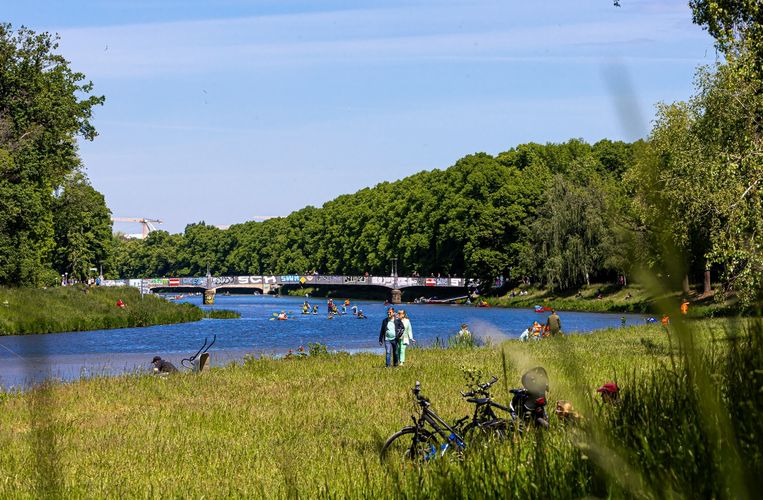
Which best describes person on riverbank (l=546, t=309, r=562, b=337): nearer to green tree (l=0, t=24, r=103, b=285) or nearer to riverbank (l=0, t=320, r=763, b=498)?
riverbank (l=0, t=320, r=763, b=498)

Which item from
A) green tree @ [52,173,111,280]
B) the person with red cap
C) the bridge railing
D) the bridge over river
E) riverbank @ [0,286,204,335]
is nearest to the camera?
the person with red cap

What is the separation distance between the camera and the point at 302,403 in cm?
2162

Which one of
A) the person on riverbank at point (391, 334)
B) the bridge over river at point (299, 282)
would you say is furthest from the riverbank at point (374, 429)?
the bridge over river at point (299, 282)

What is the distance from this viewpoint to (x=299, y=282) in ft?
497

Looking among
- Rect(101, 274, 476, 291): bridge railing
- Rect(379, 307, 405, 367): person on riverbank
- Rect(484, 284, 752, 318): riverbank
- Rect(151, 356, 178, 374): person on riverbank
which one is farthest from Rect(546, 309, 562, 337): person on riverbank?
Rect(101, 274, 476, 291): bridge railing

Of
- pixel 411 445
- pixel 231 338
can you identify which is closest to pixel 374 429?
pixel 411 445

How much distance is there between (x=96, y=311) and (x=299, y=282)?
82263mm

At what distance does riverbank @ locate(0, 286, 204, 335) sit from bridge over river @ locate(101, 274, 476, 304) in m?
34.4

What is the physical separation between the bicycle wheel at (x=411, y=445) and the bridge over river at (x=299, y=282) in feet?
332

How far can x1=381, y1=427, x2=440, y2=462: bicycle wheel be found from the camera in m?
10.8

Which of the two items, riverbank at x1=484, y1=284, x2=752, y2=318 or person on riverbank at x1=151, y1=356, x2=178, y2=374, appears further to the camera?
riverbank at x1=484, y1=284, x2=752, y2=318

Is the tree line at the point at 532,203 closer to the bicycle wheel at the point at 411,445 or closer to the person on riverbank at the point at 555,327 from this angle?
the person on riverbank at the point at 555,327

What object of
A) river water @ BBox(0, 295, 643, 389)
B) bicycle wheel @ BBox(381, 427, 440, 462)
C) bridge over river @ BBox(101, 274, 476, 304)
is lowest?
river water @ BBox(0, 295, 643, 389)

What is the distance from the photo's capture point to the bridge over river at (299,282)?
121 m
